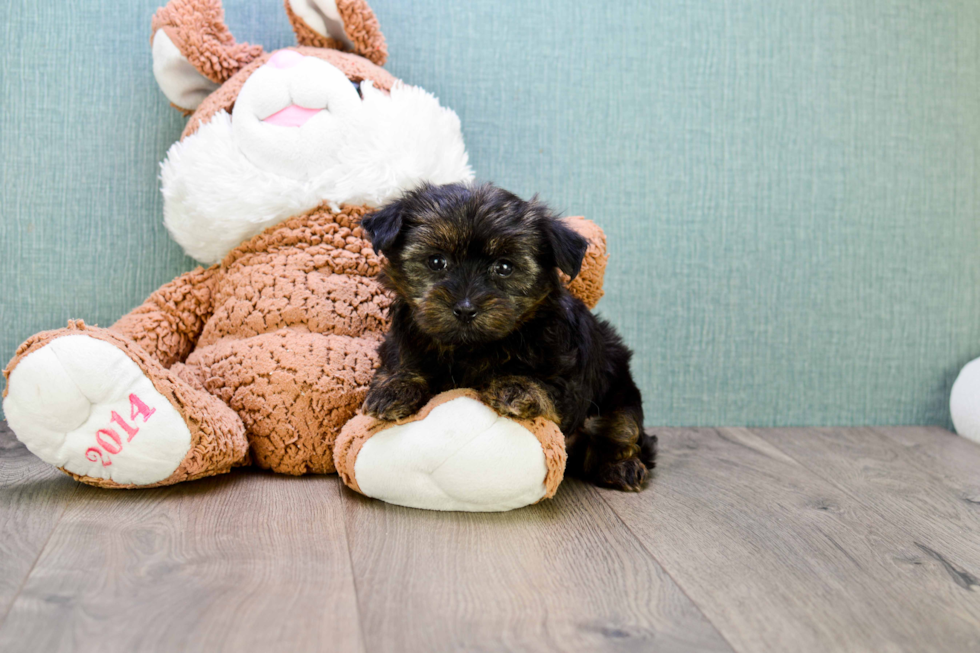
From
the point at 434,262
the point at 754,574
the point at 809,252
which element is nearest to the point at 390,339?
the point at 434,262

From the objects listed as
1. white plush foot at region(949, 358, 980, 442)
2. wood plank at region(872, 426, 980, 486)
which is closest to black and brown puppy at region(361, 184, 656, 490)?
wood plank at region(872, 426, 980, 486)

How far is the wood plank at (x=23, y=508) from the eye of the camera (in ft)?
5.03

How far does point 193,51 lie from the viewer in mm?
2430

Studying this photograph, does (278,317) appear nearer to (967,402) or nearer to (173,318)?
(173,318)

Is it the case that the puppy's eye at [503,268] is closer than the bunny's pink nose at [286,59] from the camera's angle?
Yes

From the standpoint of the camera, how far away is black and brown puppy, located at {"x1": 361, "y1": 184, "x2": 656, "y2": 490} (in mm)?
1821

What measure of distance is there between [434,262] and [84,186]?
159 centimetres

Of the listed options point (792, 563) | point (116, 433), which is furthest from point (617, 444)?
point (116, 433)

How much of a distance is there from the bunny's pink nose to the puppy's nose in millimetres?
1110

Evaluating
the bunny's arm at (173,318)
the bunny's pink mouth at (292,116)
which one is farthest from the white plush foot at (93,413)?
the bunny's pink mouth at (292,116)

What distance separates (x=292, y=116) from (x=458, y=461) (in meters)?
1.21

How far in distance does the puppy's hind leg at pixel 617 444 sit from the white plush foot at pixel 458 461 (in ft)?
1.32

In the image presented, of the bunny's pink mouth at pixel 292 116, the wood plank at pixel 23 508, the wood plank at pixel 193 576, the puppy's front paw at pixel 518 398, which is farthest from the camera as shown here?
the bunny's pink mouth at pixel 292 116

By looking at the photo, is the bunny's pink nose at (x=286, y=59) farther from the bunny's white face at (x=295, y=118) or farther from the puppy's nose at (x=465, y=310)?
the puppy's nose at (x=465, y=310)
